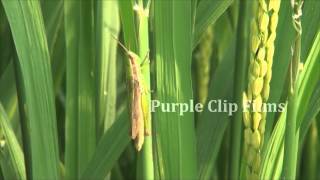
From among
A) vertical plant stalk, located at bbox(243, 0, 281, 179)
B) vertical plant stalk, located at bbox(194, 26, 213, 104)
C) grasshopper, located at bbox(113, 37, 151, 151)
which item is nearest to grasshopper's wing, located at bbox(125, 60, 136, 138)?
grasshopper, located at bbox(113, 37, 151, 151)

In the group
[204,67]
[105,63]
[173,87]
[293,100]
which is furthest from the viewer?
[204,67]

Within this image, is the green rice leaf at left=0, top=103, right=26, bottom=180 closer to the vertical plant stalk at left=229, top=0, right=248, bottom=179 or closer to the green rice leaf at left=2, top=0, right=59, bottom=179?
the green rice leaf at left=2, top=0, right=59, bottom=179

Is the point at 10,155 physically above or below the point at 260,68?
below

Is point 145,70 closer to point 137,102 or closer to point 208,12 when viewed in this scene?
point 137,102

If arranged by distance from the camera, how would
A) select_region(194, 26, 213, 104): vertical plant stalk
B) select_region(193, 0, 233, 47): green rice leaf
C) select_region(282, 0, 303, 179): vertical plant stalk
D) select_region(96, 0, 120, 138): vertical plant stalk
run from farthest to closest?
select_region(194, 26, 213, 104): vertical plant stalk, select_region(96, 0, 120, 138): vertical plant stalk, select_region(193, 0, 233, 47): green rice leaf, select_region(282, 0, 303, 179): vertical plant stalk

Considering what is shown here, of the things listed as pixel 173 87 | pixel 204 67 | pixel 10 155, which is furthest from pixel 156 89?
pixel 204 67

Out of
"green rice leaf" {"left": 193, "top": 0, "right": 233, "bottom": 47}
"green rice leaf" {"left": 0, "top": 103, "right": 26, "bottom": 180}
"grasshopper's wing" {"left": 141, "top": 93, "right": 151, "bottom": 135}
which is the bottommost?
"green rice leaf" {"left": 0, "top": 103, "right": 26, "bottom": 180}

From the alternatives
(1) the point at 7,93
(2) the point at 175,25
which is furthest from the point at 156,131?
(1) the point at 7,93

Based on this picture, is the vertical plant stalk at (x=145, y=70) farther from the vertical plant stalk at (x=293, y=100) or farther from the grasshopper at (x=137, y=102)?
the vertical plant stalk at (x=293, y=100)
